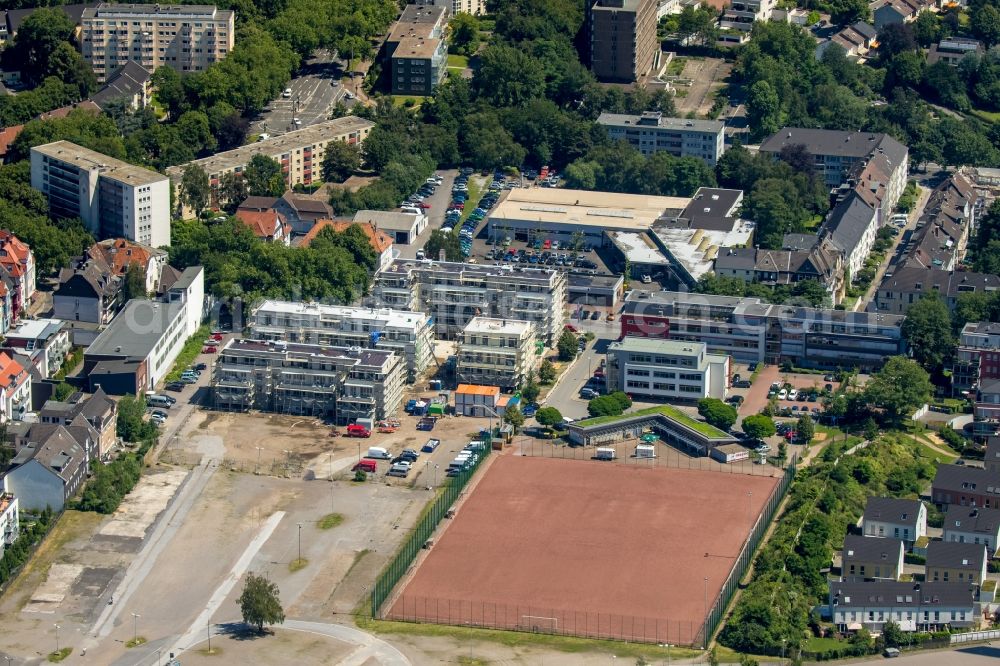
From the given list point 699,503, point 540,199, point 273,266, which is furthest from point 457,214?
point 699,503

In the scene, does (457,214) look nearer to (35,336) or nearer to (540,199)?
(540,199)

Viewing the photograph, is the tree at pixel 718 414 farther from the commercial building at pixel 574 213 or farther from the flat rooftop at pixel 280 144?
the flat rooftop at pixel 280 144

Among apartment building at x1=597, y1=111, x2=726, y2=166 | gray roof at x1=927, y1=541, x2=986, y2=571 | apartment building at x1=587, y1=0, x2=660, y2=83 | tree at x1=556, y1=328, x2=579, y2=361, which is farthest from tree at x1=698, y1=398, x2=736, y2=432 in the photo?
apartment building at x1=587, y1=0, x2=660, y2=83

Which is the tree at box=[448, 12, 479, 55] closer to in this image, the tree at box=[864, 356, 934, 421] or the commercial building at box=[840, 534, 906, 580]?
the tree at box=[864, 356, 934, 421]

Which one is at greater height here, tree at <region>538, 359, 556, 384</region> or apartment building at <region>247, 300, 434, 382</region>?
apartment building at <region>247, 300, 434, 382</region>

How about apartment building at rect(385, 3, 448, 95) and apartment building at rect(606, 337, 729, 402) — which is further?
apartment building at rect(385, 3, 448, 95)

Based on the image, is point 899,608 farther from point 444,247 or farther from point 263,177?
point 263,177
